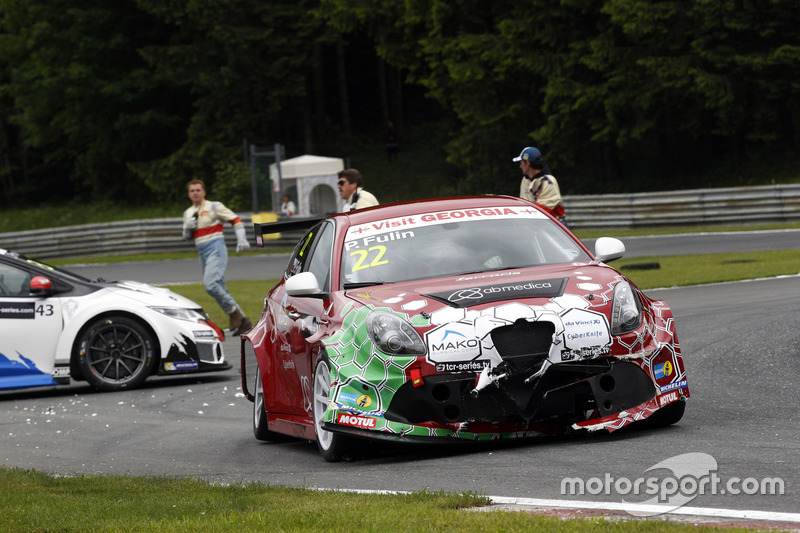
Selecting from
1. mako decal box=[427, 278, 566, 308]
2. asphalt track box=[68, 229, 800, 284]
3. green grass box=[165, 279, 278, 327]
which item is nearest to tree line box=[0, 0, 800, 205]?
asphalt track box=[68, 229, 800, 284]

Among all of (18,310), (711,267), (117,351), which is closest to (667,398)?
(117,351)

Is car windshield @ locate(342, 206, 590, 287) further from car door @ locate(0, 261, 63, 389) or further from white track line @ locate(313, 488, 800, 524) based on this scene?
car door @ locate(0, 261, 63, 389)

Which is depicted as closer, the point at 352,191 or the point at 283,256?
the point at 352,191

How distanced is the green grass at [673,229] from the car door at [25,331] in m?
19.4

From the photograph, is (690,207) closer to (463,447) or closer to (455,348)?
(463,447)

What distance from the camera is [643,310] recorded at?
350 inches

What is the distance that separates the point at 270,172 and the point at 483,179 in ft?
32.8

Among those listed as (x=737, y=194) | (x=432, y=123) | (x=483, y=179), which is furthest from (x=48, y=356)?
(x=432, y=123)

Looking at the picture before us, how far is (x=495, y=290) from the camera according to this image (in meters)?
8.64

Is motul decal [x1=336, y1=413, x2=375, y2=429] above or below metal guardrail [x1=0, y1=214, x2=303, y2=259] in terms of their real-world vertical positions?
above

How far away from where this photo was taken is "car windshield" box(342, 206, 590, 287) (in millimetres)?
9453

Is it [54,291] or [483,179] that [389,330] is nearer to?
[54,291]

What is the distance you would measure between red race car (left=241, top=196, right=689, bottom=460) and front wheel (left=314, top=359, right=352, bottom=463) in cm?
1

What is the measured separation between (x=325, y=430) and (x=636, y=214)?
26.2m
